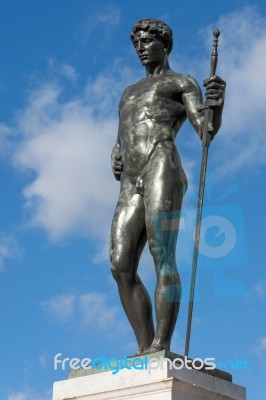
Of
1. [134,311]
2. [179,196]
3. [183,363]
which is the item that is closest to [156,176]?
[179,196]

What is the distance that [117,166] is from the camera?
9844mm

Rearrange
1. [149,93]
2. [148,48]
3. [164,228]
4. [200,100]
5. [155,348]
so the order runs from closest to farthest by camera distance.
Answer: [155,348] → [164,228] → [200,100] → [149,93] → [148,48]

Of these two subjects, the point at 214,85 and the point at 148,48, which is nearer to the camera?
the point at 214,85

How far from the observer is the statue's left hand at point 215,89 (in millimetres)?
9156

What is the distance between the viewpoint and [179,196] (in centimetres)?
914

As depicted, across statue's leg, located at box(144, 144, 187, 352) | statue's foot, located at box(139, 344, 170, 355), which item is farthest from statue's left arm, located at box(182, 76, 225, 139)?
statue's foot, located at box(139, 344, 170, 355)

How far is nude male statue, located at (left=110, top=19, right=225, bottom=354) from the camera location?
8.88 m

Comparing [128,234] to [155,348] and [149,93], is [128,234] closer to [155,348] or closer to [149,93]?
[155,348]

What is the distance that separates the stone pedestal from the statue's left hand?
2803 mm

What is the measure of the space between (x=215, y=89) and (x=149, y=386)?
312 centimetres

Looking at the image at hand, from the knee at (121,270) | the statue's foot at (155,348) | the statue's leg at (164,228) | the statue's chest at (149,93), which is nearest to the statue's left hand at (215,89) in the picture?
the statue's chest at (149,93)

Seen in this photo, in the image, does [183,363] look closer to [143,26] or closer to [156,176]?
[156,176]

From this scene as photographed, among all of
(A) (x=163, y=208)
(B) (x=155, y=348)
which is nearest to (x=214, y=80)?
(A) (x=163, y=208)

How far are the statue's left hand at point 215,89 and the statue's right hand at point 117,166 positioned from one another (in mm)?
1290
